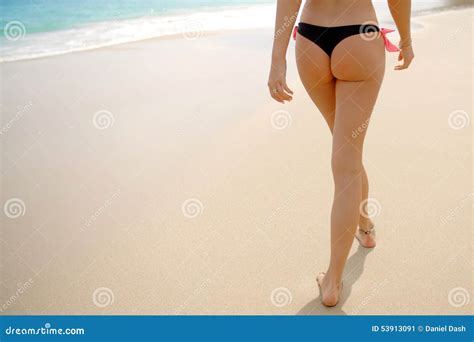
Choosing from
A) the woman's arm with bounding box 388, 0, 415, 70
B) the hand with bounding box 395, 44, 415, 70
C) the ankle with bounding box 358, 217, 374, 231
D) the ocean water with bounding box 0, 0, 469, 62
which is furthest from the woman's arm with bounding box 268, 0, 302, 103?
the ocean water with bounding box 0, 0, 469, 62

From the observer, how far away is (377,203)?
2637 millimetres

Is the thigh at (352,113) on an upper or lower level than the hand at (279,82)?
lower

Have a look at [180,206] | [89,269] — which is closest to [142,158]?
[180,206]

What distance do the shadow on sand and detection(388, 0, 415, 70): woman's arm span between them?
39.6 inches

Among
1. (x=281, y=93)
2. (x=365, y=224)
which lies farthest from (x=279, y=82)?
(x=365, y=224)

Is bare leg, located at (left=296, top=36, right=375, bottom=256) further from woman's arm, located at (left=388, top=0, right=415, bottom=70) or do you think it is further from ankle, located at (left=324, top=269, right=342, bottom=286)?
ankle, located at (left=324, top=269, right=342, bottom=286)

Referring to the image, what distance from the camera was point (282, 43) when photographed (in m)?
1.68

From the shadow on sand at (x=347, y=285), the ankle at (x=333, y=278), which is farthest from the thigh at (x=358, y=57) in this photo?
the shadow on sand at (x=347, y=285)

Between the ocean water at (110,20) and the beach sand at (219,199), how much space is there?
3.60 meters

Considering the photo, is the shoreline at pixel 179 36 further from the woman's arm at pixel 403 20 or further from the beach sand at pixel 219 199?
the woman's arm at pixel 403 20

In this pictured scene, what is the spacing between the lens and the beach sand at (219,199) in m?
2.11
